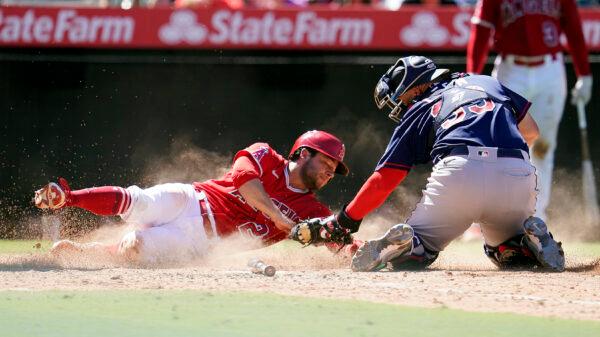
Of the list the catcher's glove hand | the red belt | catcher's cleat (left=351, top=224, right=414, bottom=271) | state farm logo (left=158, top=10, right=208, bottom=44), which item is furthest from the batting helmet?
state farm logo (left=158, top=10, right=208, bottom=44)

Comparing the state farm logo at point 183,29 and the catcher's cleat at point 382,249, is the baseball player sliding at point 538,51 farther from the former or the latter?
the catcher's cleat at point 382,249

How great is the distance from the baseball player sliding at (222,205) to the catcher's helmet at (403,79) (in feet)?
1.95

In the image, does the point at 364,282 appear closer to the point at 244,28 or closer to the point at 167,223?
the point at 167,223

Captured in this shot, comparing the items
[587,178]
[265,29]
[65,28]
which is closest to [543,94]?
[587,178]

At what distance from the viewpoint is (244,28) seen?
32.3ft

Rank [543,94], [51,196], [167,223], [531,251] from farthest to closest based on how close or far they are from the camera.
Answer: [543,94] → [167,223] → [51,196] → [531,251]

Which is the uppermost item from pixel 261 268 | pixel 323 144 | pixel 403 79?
pixel 403 79

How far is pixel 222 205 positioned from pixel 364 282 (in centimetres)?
161

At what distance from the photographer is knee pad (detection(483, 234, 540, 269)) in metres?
6.46

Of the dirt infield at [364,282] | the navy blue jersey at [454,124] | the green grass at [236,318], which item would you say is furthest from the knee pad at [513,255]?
the green grass at [236,318]

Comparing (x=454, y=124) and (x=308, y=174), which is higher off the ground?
(x=454, y=124)

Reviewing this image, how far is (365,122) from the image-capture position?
10.3 meters

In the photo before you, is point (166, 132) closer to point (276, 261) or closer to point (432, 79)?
point (276, 261)

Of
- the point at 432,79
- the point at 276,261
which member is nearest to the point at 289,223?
the point at 276,261
